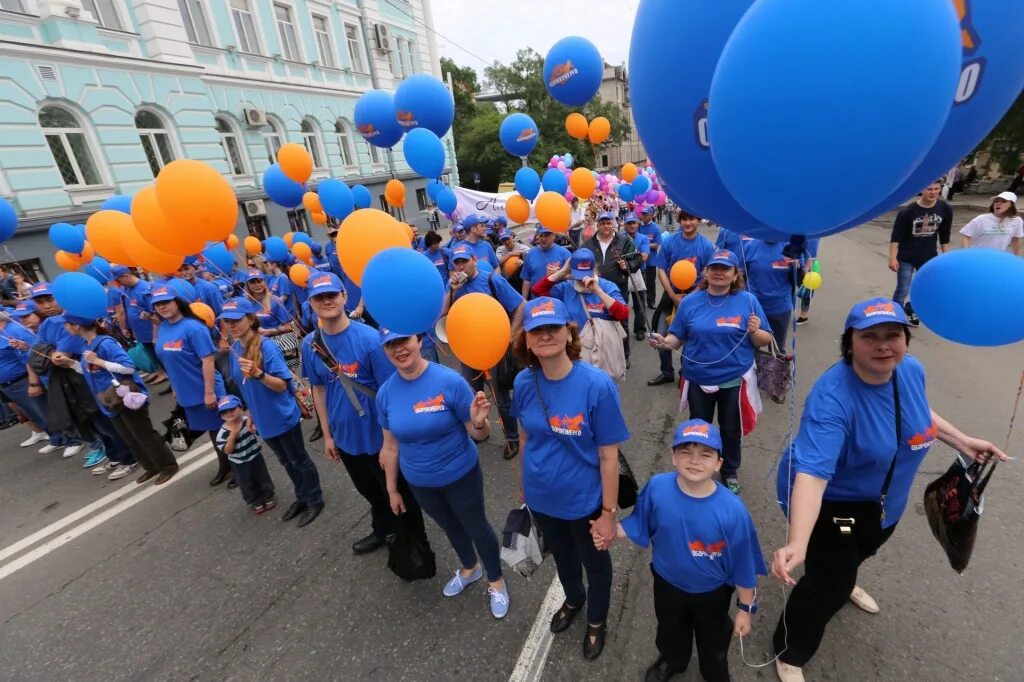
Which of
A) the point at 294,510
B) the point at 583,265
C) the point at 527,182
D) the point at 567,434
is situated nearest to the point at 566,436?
the point at 567,434

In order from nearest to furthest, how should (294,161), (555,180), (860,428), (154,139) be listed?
1. (860,428)
2. (294,161)
3. (555,180)
4. (154,139)

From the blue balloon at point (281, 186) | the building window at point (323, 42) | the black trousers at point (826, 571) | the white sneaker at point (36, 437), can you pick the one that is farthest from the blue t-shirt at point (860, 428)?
the building window at point (323, 42)

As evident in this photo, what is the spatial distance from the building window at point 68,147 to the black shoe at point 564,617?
46.4 ft

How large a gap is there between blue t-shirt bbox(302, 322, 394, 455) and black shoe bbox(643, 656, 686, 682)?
1995 mm

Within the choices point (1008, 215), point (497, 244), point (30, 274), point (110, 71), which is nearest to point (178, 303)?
point (497, 244)

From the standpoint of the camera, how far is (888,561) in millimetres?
2666

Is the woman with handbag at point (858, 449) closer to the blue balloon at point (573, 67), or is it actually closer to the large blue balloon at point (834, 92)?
the large blue balloon at point (834, 92)

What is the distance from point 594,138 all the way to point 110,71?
1200 centimetres

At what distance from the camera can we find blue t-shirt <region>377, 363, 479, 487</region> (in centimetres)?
229

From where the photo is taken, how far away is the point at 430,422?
2.28 meters

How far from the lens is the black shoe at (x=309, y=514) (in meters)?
3.64

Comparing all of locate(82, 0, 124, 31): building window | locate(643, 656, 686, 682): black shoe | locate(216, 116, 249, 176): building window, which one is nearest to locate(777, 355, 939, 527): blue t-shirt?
locate(643, 656, 686, 682): black shoe

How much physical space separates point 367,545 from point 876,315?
335cm

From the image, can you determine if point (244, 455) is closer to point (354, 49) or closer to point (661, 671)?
point (661, 671)
